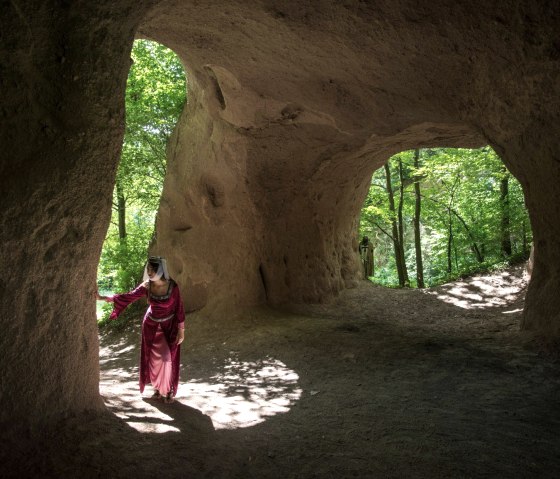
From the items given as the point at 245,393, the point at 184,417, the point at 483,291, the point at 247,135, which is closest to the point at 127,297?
the point at 184,417

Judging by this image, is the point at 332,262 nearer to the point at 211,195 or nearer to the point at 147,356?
the point at 211,195

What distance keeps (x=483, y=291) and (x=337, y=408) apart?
751cm

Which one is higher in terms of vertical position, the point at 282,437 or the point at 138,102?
the point at 138,102

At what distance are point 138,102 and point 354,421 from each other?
30.3 ft

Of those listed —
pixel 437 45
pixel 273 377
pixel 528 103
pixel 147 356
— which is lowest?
pixel 273 377

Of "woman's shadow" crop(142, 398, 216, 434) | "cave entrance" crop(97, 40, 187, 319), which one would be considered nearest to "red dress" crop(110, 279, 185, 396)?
"woman's shadow" crop(142, 398, 216, 434)

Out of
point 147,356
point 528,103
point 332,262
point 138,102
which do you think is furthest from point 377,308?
point 138,102

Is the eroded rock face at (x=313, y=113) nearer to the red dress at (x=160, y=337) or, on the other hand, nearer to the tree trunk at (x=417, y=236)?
the red dress at (x=160, y=337)

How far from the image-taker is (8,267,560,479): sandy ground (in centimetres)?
285

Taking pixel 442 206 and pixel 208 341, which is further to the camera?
pixel 442 206

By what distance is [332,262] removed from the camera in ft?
33.4

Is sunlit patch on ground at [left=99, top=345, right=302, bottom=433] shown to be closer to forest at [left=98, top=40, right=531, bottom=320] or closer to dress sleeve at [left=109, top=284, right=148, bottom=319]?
A: dress sleeve at [left=109, top=284, right=148, bottom=319]

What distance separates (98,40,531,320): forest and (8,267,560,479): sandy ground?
517cm

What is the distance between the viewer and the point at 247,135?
7730 mm
